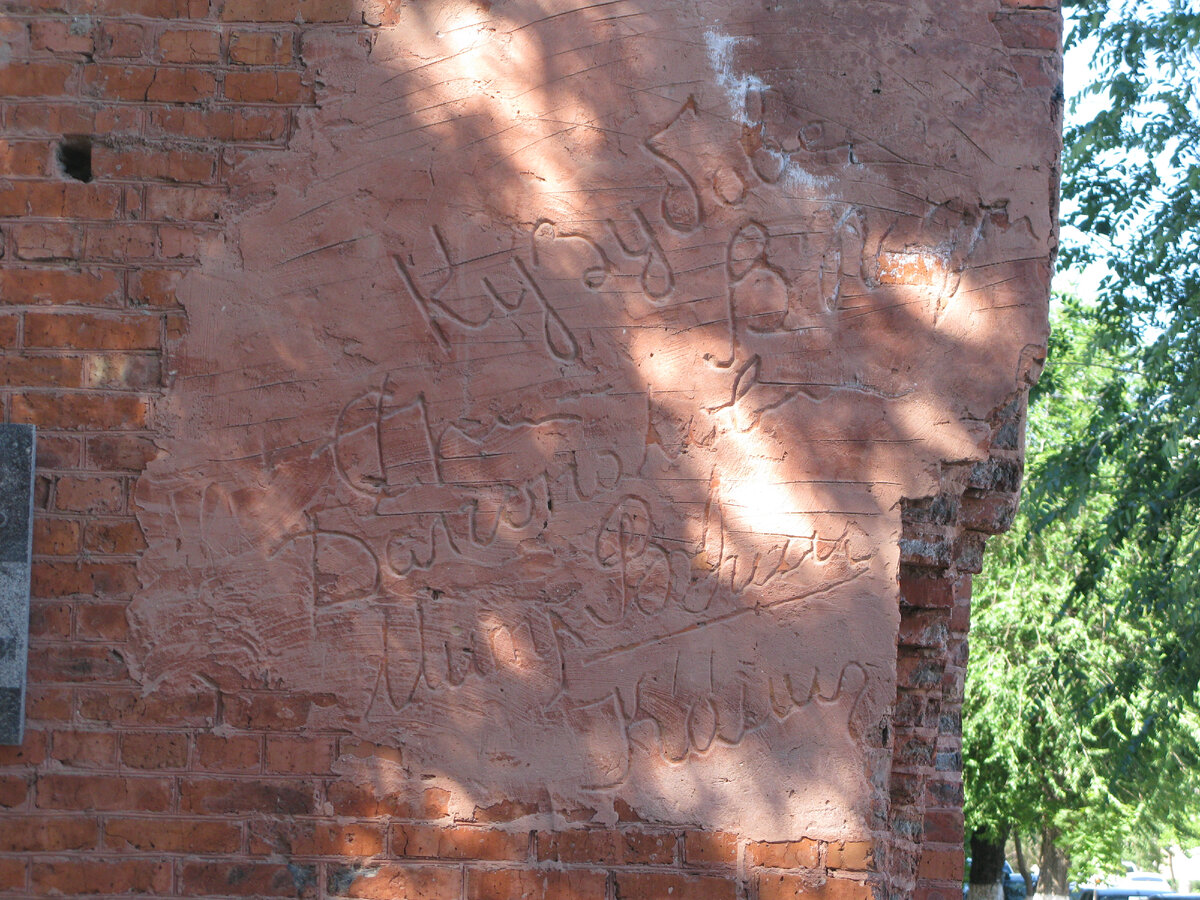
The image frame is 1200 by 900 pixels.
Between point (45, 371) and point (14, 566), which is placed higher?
point (45, 371)

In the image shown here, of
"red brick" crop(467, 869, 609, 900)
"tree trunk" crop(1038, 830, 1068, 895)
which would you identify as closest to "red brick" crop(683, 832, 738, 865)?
"red brick" crop(467, 869, 609, 900)

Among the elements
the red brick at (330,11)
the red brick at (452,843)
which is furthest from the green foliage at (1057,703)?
the red brick at (330,11)

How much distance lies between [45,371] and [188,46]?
0.91 metres

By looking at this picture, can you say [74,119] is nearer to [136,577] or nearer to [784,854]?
[136,577]

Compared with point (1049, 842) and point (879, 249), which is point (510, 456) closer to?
point (879, 249)

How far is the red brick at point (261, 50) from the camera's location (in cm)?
282

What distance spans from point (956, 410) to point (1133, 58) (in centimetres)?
757

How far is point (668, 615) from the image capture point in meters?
2.73

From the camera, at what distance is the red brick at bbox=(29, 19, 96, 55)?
2822 millimetres

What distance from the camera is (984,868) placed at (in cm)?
1546

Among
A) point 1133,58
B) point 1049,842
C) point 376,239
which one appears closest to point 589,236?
point 376,239

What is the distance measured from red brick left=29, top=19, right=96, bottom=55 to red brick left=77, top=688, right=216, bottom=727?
1.64 meters

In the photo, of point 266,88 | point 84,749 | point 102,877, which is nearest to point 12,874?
point 102,877

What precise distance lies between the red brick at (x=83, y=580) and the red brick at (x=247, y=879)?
69 cm
